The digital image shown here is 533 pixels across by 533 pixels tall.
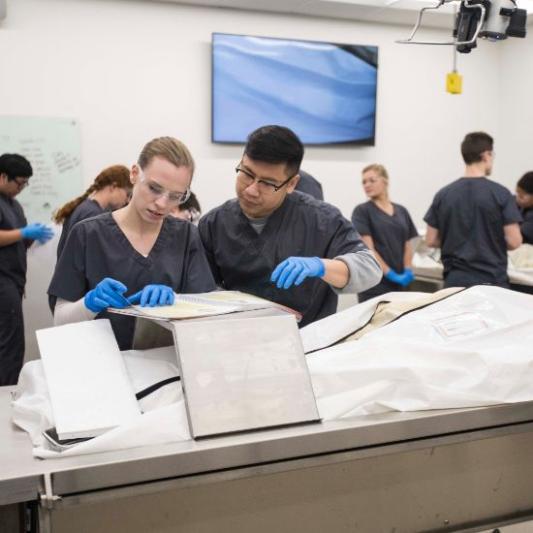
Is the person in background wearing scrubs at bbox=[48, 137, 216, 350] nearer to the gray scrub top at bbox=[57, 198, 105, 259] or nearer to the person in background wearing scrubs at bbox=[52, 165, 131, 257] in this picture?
the gray scrub top at bbox=[57, 198, 105, 259]

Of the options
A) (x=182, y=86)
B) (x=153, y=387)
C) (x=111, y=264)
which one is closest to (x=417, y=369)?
(x=153, y=387)

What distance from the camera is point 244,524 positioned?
1.15m

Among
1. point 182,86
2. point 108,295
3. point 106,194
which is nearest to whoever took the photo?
point 108,295

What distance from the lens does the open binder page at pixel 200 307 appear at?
1.17m

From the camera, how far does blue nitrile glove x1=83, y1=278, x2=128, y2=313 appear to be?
1274mm

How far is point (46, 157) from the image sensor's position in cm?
364

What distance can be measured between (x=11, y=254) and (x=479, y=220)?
2188 mm

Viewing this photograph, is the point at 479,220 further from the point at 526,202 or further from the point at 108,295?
the point at 108,295

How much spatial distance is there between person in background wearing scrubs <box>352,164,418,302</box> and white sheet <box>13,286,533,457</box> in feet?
7.33

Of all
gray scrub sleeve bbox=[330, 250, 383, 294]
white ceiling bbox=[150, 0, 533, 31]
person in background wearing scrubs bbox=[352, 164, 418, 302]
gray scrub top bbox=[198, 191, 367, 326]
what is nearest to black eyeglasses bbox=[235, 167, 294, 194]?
gray scrub top bbox=[198, 191, 367, 326]

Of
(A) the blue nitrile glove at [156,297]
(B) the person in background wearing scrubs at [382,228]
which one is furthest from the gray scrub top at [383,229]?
(A) the blue nitrile glove at [156,297]

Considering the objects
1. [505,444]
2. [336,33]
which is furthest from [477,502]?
[336,33]

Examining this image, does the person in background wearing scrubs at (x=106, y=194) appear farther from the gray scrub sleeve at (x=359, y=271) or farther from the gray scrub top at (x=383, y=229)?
the gray scrub sleeve at (x=359, y=271)

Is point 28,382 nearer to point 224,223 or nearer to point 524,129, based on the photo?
point 224,223
